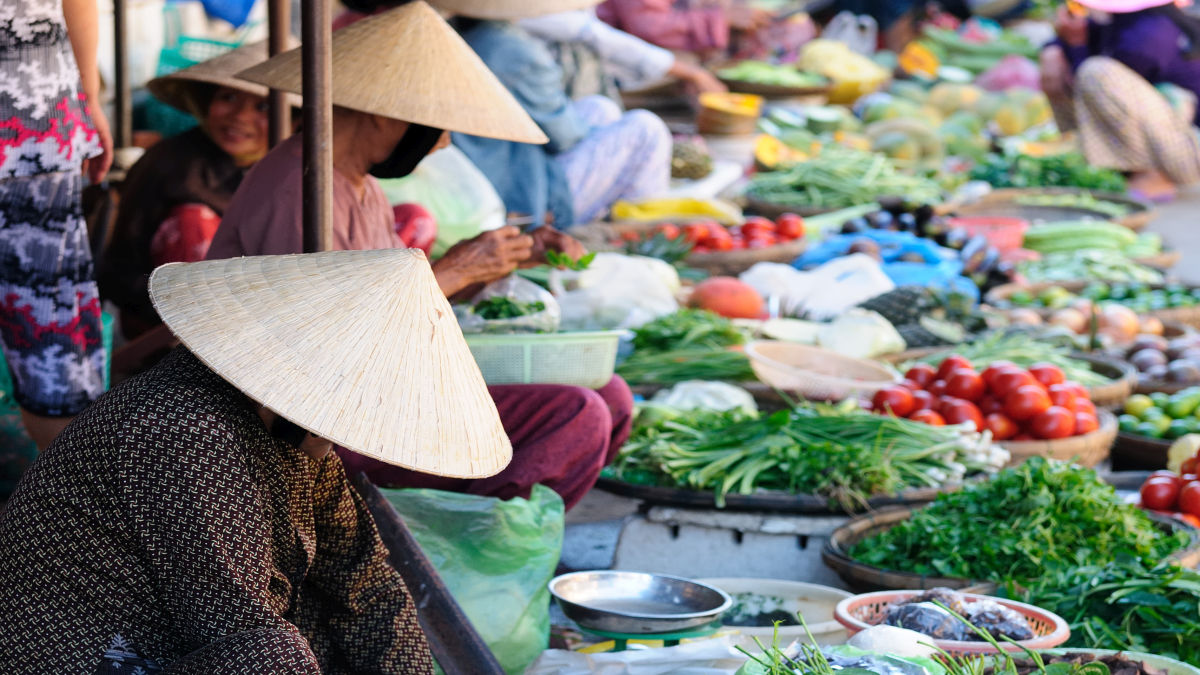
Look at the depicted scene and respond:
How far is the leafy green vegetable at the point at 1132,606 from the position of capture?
2.47 m

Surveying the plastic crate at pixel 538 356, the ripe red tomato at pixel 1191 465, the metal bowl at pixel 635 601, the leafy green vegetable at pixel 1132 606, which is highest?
the plastic crate at pixel 538 356

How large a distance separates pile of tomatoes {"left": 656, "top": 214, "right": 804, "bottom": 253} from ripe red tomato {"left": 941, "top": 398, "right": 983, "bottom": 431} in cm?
216

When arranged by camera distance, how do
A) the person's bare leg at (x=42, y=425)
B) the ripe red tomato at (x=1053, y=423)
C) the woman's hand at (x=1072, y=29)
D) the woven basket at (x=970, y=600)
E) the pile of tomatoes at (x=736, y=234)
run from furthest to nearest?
the woman's hand at (x=1072, y=29), the pile of tomatoes at (x=736, y=234), the ripe red tomato at (x=1053, y=423), the person's bare leg at (x=42, y=425), the woven basket at (x=970, y=600)

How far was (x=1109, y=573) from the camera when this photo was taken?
2633 mm

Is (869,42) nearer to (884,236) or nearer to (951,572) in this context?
(884,236)

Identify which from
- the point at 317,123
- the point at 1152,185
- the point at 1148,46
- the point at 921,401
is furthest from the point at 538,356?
the point at 1148,46

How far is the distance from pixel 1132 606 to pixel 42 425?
7.50 feet

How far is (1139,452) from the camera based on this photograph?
4277 millimetres

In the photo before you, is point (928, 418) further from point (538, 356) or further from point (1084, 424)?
point (538, 356)

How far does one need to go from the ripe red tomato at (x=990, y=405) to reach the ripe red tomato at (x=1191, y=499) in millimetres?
717

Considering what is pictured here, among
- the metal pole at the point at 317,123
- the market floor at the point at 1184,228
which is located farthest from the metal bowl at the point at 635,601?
the market floor at the point at 1184,228

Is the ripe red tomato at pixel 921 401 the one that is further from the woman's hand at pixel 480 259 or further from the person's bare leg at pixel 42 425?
the person's bare leg at pixel 42 425

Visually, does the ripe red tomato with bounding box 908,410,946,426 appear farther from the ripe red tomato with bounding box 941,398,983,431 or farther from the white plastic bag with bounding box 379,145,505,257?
the white plastic bag with bounding box 379,145,505,257

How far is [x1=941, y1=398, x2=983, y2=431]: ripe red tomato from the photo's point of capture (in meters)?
3.93
